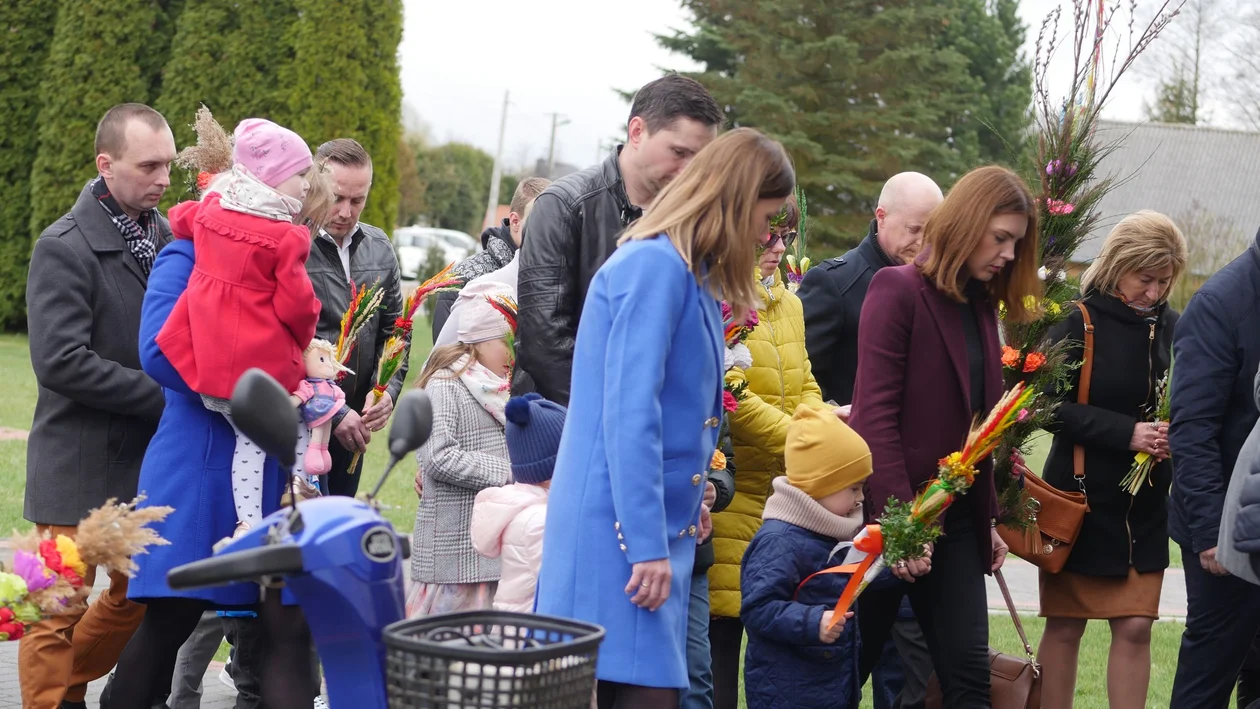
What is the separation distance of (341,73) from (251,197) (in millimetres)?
19771

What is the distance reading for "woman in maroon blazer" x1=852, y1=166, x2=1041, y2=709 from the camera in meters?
4.43

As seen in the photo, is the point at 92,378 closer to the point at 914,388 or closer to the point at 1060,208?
the point at 914,388

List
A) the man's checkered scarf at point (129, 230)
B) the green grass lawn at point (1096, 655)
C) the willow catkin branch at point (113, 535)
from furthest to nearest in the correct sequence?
the green grass lawn at point (1096, 655)
the man's checkered scarf at point (129, 230)
the willow catkin branch at point (113, 535)

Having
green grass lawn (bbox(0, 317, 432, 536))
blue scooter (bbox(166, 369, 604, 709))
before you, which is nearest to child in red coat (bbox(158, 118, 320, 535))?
blue scooter (bbox(166, 369, 604, 709))

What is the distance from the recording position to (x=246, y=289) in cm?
389

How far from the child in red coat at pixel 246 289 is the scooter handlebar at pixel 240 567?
1536 millimetres

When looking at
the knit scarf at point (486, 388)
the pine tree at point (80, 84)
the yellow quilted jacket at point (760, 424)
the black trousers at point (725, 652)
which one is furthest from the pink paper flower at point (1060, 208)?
the pine tree at point (80, 84)

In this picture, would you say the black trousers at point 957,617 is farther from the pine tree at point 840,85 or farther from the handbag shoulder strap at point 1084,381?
the pine tree at point 840,85

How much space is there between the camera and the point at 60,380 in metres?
4.53

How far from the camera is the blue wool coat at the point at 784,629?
4.20 m

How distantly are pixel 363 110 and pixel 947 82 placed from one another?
17.5m

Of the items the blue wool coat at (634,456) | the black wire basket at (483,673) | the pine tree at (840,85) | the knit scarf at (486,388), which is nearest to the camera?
the black wire basket at (483,673)

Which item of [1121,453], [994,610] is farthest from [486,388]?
[994,610]

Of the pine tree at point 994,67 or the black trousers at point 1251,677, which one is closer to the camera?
the black trousers at point 1251,677
